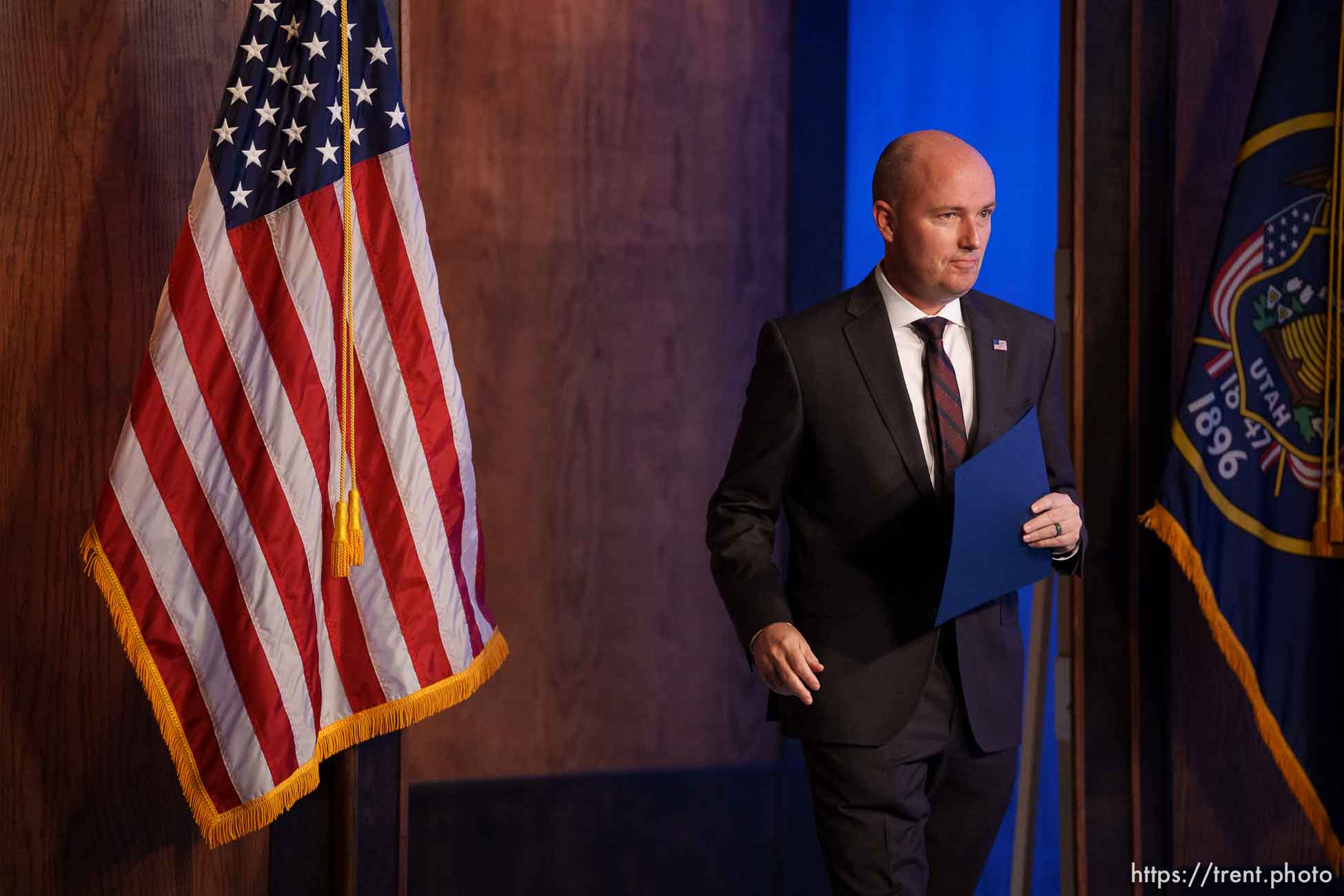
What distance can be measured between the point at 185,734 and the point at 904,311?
1529 mm

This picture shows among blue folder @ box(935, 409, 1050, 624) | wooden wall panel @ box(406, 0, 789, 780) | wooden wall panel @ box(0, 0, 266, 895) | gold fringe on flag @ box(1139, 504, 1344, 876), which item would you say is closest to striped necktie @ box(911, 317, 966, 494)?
blue folder @ box(935, 409, 1050, 624)

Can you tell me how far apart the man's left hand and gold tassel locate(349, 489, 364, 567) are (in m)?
1.18

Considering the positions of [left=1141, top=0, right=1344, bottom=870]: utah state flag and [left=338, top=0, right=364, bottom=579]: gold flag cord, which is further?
[left=1141, top=0, right=1344, bottom=870]: utah state flag

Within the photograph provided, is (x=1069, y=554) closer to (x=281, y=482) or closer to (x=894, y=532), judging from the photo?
(x=894, y=532)

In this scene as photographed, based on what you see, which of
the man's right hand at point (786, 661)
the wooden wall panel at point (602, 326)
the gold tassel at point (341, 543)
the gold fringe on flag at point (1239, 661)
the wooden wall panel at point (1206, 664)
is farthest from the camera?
the wooden wall panel at point (602, 326)

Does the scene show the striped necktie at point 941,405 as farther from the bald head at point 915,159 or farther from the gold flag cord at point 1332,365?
the gold flag cord at point 1332,365

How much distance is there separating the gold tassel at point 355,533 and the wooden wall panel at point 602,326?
0.94 meters

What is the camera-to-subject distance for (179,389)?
2348 millimetres

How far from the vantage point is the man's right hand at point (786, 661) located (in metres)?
1.91

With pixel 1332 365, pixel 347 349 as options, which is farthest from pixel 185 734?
pixel 1332 365

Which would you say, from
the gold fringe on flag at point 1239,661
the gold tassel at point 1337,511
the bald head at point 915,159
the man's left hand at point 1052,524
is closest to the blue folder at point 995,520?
the man's left hand at point 1052,524

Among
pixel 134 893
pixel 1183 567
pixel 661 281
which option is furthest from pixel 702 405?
pixel 134 893

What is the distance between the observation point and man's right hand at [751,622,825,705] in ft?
6.27

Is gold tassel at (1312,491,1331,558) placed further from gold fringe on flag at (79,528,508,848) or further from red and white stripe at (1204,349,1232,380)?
gold fringe on flag at (79,528,508,848)
